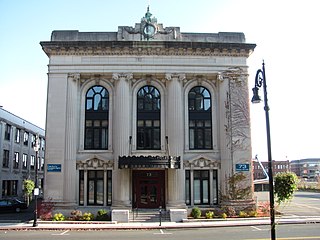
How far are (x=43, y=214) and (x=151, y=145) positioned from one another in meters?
10.5

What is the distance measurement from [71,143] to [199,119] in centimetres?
1139

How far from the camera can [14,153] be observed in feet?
169

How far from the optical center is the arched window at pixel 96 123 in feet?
102

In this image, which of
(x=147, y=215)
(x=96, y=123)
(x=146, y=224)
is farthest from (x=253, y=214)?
(x=96, y=123)

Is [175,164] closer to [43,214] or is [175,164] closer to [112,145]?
[112,145]

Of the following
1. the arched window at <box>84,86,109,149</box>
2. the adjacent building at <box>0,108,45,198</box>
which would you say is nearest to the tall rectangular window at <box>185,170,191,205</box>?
the arched window at <box>84,86,109,149</box>

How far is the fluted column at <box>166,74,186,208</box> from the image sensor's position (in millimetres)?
29627

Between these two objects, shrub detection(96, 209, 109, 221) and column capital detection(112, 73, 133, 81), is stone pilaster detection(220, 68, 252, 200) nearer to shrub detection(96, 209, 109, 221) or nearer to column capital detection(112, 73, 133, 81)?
column capital detection(112, 73, 133, 81)

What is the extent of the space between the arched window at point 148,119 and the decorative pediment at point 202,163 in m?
3.07

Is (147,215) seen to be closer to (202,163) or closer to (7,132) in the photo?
(202,163)

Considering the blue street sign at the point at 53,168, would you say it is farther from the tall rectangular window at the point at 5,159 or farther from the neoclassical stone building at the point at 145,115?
the tall rectangular window at the point at 5,159

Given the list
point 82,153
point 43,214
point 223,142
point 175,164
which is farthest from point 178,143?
point 43,214

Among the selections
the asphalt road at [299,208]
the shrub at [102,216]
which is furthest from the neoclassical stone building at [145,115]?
the asphalt road at [299,208]

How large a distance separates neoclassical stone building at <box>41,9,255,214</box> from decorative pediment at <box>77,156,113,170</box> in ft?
0.28
